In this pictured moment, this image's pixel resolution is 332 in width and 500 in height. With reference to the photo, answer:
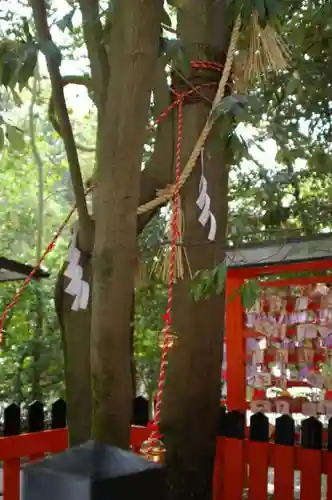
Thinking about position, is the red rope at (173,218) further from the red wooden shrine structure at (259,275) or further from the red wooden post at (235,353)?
the red wooden post at (235,353)

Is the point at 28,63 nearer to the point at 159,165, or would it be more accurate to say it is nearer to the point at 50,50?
the point at 50,50

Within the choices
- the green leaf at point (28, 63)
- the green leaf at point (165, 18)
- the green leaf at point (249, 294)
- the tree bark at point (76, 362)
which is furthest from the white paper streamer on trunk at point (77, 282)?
the green leaf at point (165, 18)

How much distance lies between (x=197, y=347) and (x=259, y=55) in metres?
1.11

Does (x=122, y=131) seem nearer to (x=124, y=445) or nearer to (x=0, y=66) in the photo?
(x=0, y=66)

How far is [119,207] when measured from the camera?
4.20 ft

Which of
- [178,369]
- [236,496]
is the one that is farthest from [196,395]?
[236,496]

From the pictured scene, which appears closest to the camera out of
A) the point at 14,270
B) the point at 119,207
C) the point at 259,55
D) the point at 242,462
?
the point at 119,207

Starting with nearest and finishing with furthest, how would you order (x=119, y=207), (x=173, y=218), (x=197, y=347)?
(x=119, y=207), (x=173, y=218), (x=197, y=347)

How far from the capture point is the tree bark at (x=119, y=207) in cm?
123

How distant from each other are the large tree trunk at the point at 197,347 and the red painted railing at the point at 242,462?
1.91 ft

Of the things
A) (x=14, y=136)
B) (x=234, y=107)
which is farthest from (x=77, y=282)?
(x=234, y=107)

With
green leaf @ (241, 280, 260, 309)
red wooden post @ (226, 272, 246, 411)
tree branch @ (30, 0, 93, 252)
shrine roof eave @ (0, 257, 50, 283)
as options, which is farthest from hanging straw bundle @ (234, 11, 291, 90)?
red wooden post @ (226, 272, 246, 411)

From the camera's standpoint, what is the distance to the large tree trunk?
243 centimetres

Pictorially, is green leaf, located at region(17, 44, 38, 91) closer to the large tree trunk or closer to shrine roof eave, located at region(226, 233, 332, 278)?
the large tree trunk
